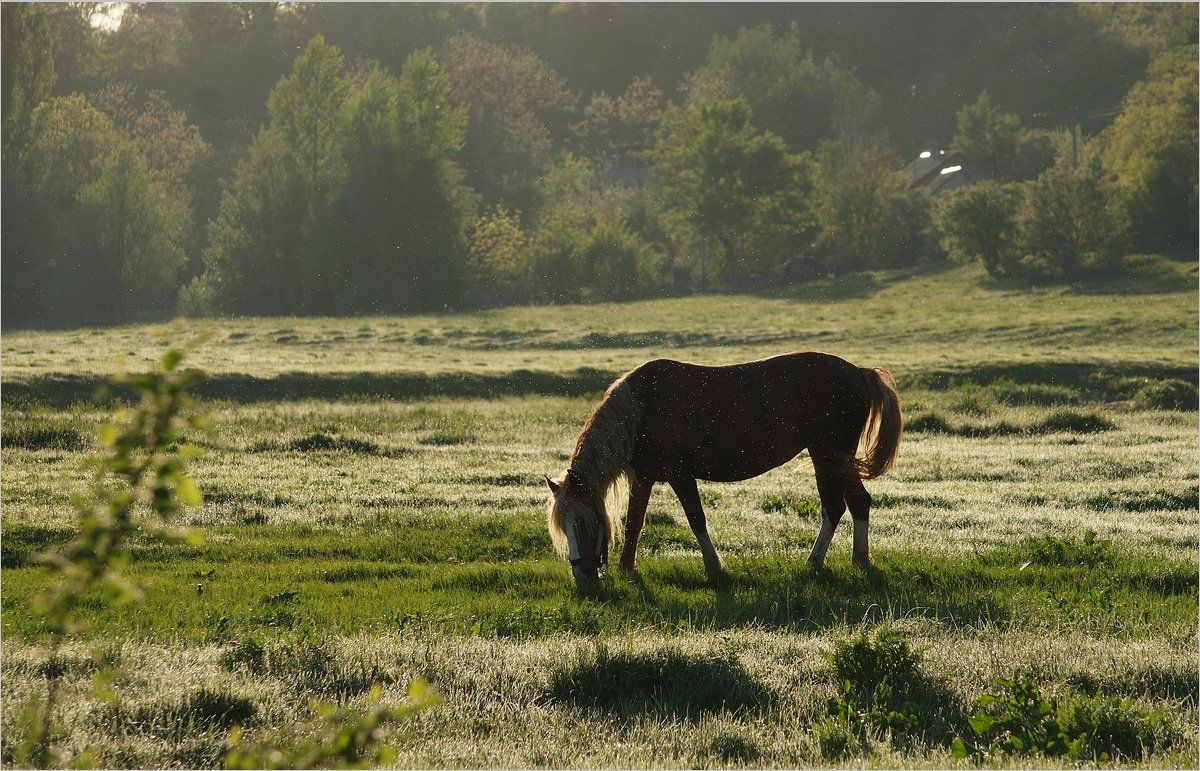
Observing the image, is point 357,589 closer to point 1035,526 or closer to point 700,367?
point 700,367

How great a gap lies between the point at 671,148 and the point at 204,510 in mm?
77101

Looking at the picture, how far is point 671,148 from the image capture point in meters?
87.8

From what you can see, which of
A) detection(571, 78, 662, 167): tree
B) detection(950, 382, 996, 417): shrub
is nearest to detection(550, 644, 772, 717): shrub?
detection(950, 382, 996, 417): shrub

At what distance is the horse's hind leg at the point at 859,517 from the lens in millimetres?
10820

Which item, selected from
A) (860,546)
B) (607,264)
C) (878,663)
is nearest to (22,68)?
(607,264)

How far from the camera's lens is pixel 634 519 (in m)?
10.9

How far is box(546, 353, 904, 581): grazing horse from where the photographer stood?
10641mm

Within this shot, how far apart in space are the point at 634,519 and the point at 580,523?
102cm

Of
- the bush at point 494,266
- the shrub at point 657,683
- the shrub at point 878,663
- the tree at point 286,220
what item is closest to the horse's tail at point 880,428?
the shrub at point 878,663

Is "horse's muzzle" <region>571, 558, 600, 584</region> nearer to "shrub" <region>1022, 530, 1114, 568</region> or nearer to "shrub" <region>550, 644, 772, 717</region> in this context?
"shrub" <region>550, 644, 772, 717</region>

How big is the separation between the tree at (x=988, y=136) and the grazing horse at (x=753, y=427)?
8431 cm

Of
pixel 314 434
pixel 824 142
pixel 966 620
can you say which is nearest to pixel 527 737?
pixel 966 620

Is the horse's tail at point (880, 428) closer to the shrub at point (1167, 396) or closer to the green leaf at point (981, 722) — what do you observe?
the green leaf at point (981, 722)

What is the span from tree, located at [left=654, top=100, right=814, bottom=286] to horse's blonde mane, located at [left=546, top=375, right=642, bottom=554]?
71.2 meters
